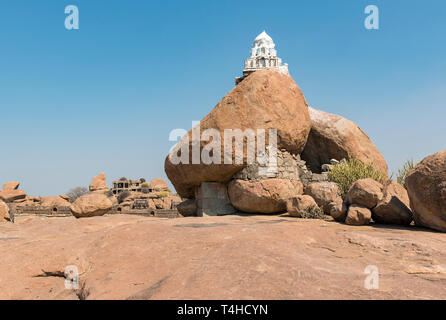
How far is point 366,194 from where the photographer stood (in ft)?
20.6

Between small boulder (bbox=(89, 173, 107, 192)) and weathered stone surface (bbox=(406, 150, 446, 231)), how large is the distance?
3632cm

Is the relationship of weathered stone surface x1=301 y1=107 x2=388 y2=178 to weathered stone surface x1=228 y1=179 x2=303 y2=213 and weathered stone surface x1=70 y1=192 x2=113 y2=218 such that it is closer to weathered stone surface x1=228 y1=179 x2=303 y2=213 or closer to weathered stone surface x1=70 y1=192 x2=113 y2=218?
weathered stone surface x1=228 y1=179 x2=303 y2=213

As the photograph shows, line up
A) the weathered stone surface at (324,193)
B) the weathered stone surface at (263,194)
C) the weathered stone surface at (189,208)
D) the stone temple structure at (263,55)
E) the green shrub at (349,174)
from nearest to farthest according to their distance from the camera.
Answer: the weathered stone surface at (324,193), the weathered stone surface at (263,194), the green shrub at (349,174), the weathered stone surface at (189,208), the stone temple structure at (263,55)

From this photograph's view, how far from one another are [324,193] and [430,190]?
2.90 meters

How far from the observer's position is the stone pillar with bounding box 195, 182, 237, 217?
920cm

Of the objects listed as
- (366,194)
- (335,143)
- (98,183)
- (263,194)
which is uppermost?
(335,143)

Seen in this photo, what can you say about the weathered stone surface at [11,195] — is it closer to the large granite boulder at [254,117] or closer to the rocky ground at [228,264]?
the large granite boulder at [254,117]

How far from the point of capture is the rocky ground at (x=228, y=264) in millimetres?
2660

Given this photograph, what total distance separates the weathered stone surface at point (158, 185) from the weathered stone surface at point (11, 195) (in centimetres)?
1315

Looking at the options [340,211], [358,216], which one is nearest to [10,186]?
[340,211]

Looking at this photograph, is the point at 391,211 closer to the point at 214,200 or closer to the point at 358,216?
the point at 358,216

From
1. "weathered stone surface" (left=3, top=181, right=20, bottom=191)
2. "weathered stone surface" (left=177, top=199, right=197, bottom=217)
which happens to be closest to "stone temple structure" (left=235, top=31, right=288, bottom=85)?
"weathered stone surface" (left=3, top=181, right=20, bottom=191)

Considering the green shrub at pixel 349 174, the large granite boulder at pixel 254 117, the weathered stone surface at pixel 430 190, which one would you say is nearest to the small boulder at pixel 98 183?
the large granite boulder at pixel 254 117

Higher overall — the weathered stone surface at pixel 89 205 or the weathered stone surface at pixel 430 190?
the weathered stone surface at pixel 430 190
